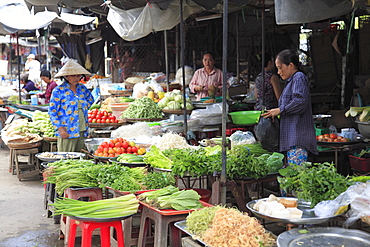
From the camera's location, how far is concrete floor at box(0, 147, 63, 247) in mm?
5120

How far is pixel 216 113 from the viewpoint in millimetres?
7512

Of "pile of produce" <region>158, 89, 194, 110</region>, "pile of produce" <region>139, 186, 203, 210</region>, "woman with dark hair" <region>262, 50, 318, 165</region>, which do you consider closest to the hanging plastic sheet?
"pile of produce" <region>158, 89, 194, 110</region>

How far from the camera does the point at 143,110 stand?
8.05 meters

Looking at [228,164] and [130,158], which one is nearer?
[228,164]

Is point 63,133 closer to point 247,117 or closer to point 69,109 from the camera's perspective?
point 69,109

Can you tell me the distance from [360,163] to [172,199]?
352 centimetres

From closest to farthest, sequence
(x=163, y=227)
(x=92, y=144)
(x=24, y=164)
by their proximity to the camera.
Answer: (x=163, y=227) < (x=92, y=144) < (x=24, y=164)

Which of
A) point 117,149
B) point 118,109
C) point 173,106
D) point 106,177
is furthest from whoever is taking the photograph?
point 118,109

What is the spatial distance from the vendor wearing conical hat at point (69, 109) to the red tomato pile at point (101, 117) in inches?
76.1

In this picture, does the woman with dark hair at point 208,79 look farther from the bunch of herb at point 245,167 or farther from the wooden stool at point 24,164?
the bunch of herb at point 245,167

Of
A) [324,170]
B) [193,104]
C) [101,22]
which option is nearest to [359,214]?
[324,170]

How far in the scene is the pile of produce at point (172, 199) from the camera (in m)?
3.65

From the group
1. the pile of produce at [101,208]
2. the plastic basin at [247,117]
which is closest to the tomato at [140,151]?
the plastic basin at [247,117]

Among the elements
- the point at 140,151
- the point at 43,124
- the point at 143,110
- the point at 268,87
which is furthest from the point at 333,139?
the point at 43,124
